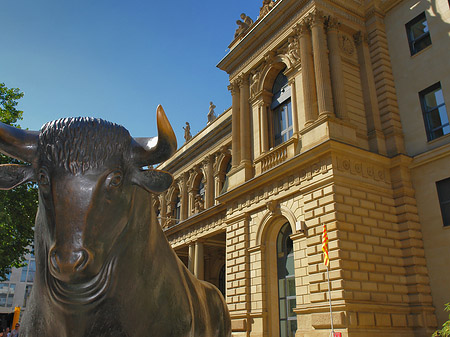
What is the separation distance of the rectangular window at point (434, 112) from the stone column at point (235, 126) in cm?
911

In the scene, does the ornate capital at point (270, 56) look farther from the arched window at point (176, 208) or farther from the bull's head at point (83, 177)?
the bull's head at point (83, 177)

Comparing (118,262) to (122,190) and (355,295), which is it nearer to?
(122,190)

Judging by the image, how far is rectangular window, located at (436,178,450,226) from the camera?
15.1 metres

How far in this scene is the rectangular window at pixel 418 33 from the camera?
56.7ft

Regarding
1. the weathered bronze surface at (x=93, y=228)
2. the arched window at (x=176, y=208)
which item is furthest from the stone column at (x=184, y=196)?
the weathered bronze surface at (x=93, y=228)

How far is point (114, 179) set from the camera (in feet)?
6.89

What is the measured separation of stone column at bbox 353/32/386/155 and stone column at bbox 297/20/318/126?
2.67 m

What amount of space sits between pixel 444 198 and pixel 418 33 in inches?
303

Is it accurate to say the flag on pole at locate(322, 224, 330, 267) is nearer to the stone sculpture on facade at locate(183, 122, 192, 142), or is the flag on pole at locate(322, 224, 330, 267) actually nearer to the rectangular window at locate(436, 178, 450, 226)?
the rectangular window at locate(436, 178, 450, 226)

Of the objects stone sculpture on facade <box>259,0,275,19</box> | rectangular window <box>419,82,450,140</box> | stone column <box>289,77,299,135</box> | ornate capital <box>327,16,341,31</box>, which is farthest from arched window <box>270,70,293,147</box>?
rectangular window <box>419,82,450,140</box>

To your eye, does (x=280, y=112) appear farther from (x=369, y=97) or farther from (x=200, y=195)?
(x=200, y=195)

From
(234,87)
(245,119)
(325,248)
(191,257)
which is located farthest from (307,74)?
(191,257)

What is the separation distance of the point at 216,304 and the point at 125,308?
1.78m

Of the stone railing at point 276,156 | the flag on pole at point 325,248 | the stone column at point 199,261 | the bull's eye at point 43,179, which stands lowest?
the bull's eye at point 43,179
